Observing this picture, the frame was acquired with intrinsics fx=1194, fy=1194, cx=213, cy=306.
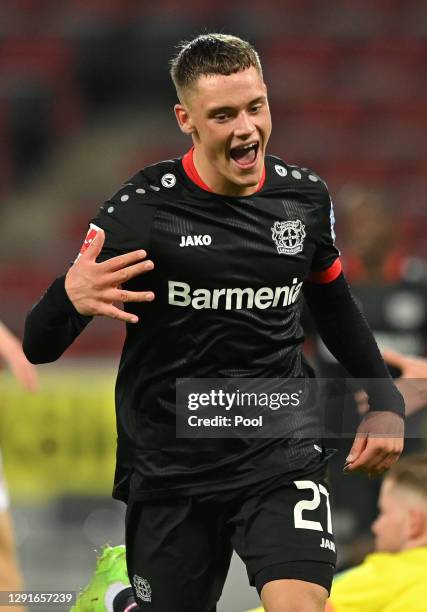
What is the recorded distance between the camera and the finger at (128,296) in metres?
2.81

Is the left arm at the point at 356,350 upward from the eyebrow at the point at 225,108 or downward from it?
downward

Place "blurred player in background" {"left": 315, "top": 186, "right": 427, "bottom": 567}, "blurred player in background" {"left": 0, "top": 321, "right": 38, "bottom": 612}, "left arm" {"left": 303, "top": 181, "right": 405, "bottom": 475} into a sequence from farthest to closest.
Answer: "blurred player in background" {"left": 315, "top": 186, "right": 427, "bottom": 567} < "blurred player in background" {"left": 0, "top": 321, "right": 38, "bottom": 612} < "left arm" {"left": 303, "top": 181, "right": 405, "bottom": 475}

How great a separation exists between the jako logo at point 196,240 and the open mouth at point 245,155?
21 centimetres

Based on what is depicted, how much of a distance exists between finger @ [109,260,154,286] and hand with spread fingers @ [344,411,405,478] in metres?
0.74

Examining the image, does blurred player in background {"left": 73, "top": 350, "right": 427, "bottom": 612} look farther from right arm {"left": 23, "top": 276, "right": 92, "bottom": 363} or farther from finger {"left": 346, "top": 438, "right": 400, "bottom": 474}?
right arm {"left": 23, "top": 276, "right": 92, "bottom": 363}

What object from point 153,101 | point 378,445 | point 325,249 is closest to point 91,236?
point 325,249

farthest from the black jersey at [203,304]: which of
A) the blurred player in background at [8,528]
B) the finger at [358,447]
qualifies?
the blurred player in background at [8,528]

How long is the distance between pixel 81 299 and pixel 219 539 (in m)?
0.74

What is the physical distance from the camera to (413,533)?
3584mm

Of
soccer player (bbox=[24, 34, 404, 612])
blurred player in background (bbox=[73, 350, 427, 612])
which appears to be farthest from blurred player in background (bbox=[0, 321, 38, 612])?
soccer player (bbox=[24, 34, 404, 612])

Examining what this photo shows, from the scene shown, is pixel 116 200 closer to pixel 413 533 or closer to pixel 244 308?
pixel 244 308

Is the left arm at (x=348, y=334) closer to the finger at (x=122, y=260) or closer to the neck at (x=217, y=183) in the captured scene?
the neck at (x=217, y=183)

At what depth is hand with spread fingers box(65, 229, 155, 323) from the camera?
9.23 ft

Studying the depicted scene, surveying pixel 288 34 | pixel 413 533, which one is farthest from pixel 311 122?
pixel 413 533
